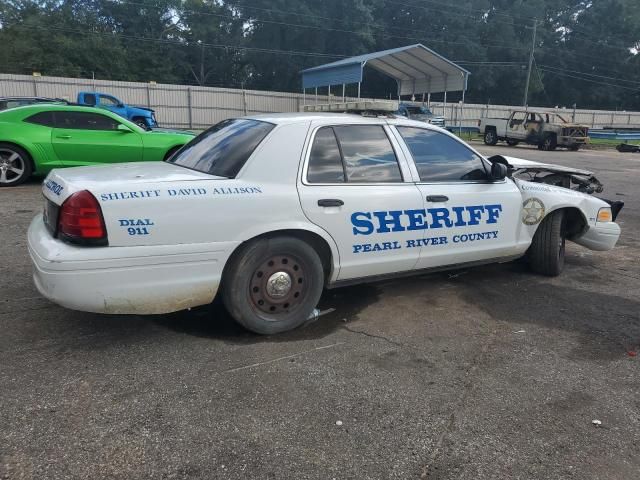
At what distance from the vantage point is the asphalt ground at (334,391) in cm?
246

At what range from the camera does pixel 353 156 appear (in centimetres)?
400

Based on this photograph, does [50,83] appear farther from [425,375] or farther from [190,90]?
[425,375]

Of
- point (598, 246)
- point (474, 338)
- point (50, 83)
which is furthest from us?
point (50, 83)

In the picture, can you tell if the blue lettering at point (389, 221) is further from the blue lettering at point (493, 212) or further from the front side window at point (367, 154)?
the blue lettering at point (493, 212)

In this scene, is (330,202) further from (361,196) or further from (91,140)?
(91,140)

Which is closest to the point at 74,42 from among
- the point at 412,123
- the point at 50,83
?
the point at 50,83

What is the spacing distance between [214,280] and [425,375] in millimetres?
1461

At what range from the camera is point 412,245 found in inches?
165

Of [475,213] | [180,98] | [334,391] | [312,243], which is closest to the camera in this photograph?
[334,391]

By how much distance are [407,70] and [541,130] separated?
10.8 metres

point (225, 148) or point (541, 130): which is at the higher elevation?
point (541, 130)

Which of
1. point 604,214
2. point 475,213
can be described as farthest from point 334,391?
point 604,214

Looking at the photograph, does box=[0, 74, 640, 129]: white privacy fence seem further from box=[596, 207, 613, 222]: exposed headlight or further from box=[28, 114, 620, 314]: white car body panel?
box=[596, 207, 613, 222]: exposed headlight

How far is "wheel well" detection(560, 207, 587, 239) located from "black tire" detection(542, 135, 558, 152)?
21654 mm
